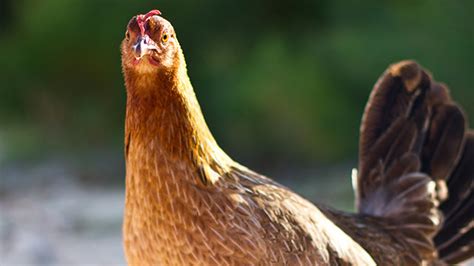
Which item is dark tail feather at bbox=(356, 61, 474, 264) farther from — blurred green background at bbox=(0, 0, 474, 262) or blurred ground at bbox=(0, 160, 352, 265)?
blurred green background at bbox=(0, 0, 474, 262)

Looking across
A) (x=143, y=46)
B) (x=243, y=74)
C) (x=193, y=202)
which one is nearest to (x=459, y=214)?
(x=193, y=202)

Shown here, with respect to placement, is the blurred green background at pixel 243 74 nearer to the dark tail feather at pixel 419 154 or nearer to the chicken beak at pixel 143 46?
the dark tail feather at pixel 419 154

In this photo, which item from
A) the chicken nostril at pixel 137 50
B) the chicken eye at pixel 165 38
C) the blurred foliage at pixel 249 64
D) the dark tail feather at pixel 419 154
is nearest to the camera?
the chicken nostril at pixel 137 50

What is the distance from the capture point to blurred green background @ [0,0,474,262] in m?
7.83

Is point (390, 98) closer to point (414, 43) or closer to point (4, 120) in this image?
point (414, 43)

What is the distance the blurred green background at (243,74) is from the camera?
7.83m

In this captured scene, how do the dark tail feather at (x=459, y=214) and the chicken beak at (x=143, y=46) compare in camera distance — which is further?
the dark tail feather at (x=459, y=214)

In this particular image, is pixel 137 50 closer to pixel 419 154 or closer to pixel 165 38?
pixel 165 38

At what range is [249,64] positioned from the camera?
845cm

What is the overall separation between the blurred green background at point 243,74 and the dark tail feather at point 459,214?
300cm

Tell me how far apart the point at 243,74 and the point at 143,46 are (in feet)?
18.1

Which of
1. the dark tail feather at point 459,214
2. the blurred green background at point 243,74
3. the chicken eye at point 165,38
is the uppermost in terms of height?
the blurred green background at point 243,74

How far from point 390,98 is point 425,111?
7.5 inches

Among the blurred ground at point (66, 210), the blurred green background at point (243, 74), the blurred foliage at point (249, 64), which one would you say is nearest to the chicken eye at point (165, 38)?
the blurred ground at point (66, 210)
